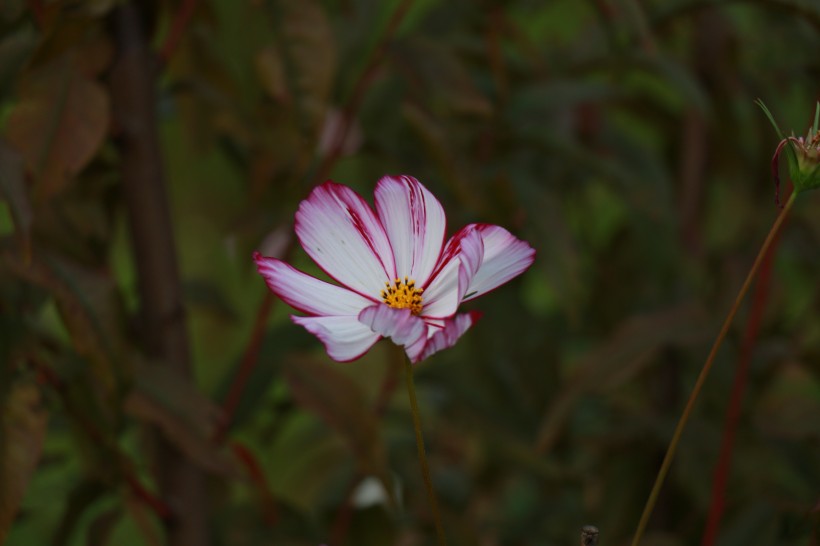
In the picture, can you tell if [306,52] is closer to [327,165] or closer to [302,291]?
[327,165]

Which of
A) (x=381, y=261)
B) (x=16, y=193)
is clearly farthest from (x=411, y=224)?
(x=16, y=193)

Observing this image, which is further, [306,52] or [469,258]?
[306,52]

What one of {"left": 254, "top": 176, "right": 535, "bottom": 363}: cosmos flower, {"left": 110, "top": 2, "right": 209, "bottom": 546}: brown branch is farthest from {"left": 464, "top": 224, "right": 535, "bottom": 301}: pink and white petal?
{"left": 110, "top": 2, "right": 209, "bottom": 546}: brown branch

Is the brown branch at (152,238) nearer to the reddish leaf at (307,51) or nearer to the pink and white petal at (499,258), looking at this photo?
the reddish leaf at (307,51)

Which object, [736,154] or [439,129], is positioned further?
[736,154]

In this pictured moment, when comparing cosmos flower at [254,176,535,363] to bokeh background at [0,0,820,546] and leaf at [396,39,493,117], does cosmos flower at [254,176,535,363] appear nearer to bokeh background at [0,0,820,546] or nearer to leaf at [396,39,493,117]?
bokeh background at [0,0,820,546]

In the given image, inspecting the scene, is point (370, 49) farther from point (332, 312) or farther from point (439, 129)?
point (332, 312)

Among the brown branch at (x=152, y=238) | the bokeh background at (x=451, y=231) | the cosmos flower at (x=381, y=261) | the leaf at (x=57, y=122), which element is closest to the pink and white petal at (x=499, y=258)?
the cosmos flower at (x=381, y=261)

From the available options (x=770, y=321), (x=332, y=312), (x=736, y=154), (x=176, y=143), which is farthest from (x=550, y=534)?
(x=332, y=312)
